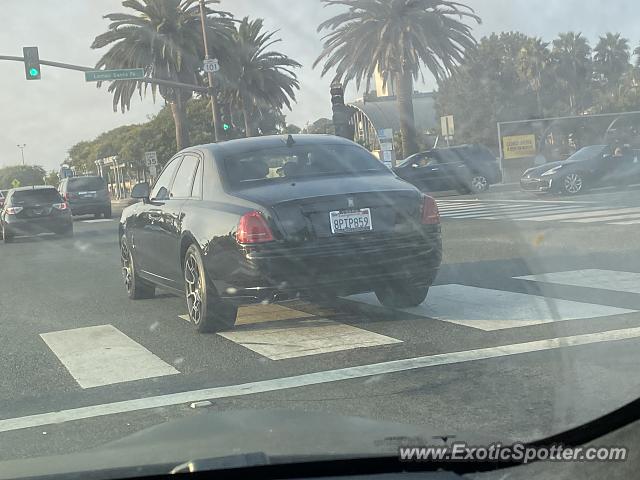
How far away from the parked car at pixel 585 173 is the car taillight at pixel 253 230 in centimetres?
1763

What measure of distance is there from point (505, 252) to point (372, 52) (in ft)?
79.7

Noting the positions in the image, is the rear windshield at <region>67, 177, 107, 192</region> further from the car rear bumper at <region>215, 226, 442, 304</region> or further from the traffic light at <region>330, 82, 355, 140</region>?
the car rear bumper at <region>215, 226, 442, 304</region>

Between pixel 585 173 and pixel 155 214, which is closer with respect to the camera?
pixel 155 214

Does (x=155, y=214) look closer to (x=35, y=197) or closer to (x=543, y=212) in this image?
(x=543, y=212)

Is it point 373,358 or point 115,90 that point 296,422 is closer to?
point 373,358

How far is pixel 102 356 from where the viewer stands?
6.61 meters

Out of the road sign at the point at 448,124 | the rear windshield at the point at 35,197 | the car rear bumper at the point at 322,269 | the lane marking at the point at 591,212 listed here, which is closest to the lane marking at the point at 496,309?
the car rear bumper at the point at 322,269

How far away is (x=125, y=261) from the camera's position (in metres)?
9.77

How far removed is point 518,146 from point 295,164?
28476mm

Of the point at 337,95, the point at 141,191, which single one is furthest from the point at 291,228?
the point at 337,95

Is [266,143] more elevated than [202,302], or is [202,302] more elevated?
[266,143]

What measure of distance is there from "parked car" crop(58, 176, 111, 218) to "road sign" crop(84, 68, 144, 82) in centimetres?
415

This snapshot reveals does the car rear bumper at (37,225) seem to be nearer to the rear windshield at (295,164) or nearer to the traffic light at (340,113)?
the traffic light at (340,113)

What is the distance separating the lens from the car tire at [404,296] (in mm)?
7621
